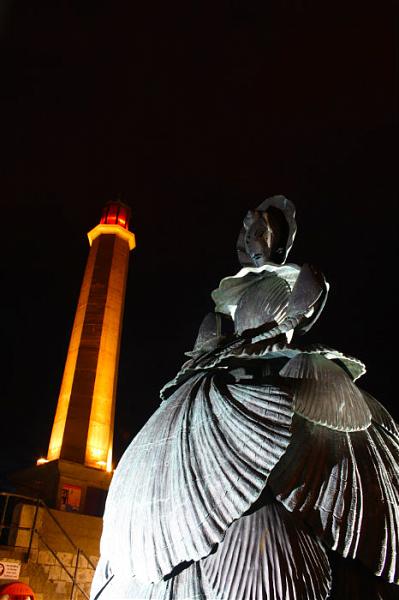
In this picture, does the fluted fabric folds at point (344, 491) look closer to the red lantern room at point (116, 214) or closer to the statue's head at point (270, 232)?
the statue's head at point (270, 232)

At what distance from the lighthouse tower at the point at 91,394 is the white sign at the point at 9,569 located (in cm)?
1009

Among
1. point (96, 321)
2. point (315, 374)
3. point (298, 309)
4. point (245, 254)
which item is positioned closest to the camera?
point (315, 374)

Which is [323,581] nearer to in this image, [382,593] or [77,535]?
[382,593]

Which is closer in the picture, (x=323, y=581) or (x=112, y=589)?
(x=323, y=581)

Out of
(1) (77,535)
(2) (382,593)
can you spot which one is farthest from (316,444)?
(1) (77,535)

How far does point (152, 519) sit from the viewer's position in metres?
2.63

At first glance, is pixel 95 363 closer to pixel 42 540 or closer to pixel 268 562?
pixel 42 540

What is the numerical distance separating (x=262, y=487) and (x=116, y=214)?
97.8 feet

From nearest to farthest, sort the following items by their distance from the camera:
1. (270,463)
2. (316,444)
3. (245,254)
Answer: (270,463) → (316,444) → (245,254)

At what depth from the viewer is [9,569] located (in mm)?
8766

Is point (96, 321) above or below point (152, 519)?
above

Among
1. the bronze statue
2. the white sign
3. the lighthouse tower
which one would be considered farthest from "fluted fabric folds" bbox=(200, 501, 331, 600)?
the lighthouse tower

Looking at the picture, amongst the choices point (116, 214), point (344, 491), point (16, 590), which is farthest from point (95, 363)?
point (344, 491)

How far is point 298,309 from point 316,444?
0.88m
